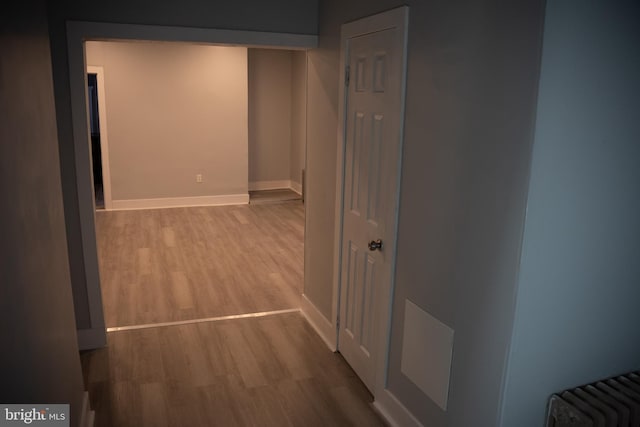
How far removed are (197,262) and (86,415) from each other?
2772 millimetres

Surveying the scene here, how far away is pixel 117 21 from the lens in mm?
3158

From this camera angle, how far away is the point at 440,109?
215 centimetres

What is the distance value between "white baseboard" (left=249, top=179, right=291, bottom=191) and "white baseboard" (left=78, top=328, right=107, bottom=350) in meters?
5.63

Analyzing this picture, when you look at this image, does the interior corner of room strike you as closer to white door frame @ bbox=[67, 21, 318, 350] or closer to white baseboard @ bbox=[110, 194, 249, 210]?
A: white baseboard @ bbox=[110, 194, 249, 210]

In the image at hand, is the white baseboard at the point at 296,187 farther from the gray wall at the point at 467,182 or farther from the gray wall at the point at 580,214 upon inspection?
the gray wall at the point at 580,214

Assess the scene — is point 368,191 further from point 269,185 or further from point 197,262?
point 269,185

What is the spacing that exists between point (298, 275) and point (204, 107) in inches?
146

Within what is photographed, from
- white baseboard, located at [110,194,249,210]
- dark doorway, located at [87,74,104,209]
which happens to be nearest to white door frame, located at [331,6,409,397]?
dark doorway, located at [87,74,104,209]

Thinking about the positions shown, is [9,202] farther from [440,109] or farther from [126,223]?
[126,223]

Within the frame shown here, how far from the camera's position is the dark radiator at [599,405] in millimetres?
1749

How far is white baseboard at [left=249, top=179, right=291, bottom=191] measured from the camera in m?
8.97

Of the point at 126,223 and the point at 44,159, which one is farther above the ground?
the point at 44,159

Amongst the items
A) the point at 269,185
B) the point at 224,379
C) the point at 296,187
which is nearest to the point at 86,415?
the point at 224,379

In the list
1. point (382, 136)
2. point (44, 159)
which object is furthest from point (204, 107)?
point (44, 159)
